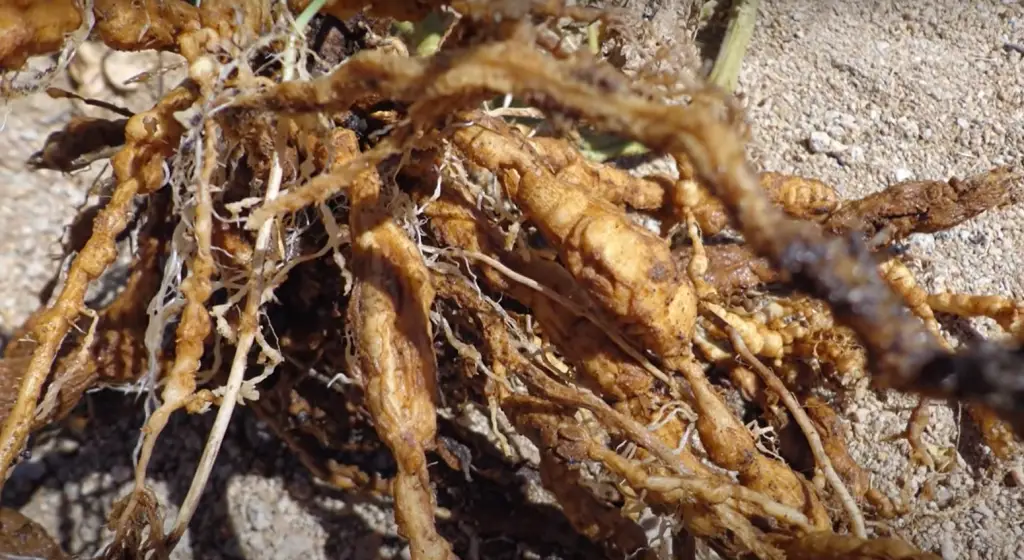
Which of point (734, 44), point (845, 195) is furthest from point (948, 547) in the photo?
point (734, 44)

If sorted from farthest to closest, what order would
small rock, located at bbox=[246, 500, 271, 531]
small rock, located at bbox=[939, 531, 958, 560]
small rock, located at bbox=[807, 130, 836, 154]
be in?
small rock, located at bbox=[807, 130, 836, 154]
small rock, located at bbox=[246, 500, 271, 531]
small rock, located at bbox=[939, 531, 958, 560]

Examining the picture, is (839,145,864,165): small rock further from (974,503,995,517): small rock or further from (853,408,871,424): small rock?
(974,503,995,517): small rock

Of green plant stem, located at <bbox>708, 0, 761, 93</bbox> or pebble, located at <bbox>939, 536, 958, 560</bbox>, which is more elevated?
green plant stem, located at <bbox>708, 0, 761, 93</bbox>

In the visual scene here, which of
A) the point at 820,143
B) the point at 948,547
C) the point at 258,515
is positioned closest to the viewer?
the point at 948,547

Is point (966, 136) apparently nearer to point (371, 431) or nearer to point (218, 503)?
point (371, 431)

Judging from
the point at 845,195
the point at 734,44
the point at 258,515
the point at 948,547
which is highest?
the point at 734,44

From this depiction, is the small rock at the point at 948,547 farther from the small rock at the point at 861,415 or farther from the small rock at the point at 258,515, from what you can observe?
the small rock at the point at 258,515

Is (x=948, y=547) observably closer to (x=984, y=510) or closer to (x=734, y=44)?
(x=984, y=510)

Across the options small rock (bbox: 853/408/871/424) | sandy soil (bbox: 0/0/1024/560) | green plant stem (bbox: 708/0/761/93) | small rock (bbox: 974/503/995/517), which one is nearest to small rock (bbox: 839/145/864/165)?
sandy soil (bbox: 0/0/1024/560)

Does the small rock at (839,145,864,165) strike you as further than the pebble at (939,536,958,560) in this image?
Yes
